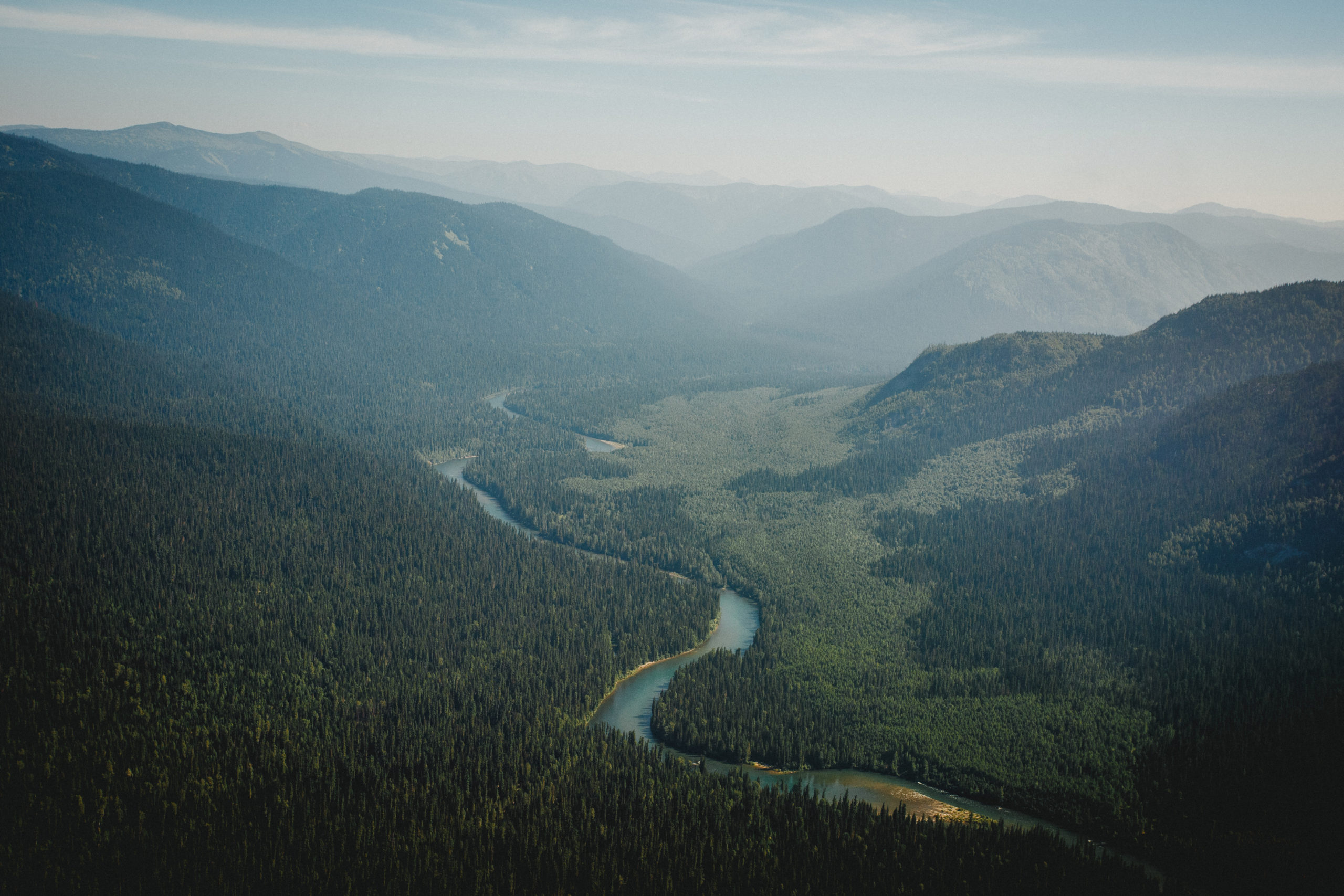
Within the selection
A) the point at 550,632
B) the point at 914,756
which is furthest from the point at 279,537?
the point at 914,756

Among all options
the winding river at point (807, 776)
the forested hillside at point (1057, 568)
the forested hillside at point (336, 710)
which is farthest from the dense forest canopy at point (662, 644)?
the winding river at point (807, 776)

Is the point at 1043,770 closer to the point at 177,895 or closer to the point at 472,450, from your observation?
the point at 177,895

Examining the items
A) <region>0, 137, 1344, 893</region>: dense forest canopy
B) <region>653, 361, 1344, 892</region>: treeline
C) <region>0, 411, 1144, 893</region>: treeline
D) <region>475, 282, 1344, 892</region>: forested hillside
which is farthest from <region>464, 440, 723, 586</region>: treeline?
<region>653, 361, 1344, 892</region>: treeline

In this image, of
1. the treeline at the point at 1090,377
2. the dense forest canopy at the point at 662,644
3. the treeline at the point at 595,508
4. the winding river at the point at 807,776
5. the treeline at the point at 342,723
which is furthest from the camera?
the treeline at the point at 1090,377

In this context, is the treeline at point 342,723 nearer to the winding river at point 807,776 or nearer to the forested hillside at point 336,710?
the forested hillside at point 336,710

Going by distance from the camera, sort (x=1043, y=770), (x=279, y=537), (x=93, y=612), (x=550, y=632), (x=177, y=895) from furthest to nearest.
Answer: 1. (x=279, y=537)
2. (x=550, y=632)
3. (x=93, y=612)
4. (x=1043, y=770)
5. (x=177, y=895)
